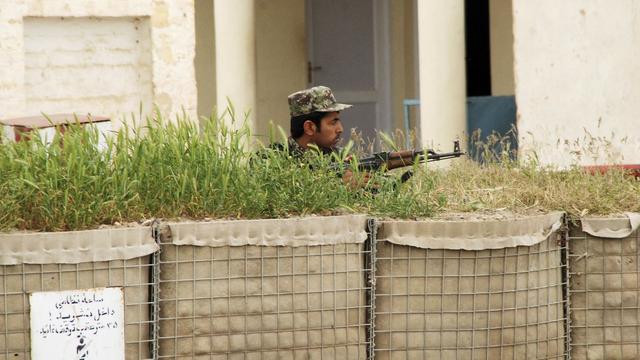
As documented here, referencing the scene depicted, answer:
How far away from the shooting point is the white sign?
427cm

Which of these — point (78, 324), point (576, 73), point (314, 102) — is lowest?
point (78, 324)

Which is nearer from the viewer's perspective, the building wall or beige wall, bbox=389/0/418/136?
the building wall

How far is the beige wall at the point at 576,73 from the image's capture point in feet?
31.3

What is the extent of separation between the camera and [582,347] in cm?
483

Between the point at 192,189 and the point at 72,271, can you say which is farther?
the point at 192,189

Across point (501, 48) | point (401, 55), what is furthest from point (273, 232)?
point (401, 55)

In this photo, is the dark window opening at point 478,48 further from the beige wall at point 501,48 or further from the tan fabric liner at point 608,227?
the tan fabric liner at point 608,227

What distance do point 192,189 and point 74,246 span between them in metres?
0.58

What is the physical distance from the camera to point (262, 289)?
4.46 m

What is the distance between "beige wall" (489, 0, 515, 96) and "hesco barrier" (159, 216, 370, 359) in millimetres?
7122

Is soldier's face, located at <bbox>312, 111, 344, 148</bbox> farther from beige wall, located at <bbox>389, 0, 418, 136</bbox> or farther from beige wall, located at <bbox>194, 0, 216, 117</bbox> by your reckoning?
beige wall, located at <bbox>389, 0, 418, 136</bbox>

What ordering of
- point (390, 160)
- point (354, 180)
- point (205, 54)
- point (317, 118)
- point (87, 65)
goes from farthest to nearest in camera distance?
point (205, 54)
point (87, 65)
point (317, 118)
point (390, 160)
point (354, 180)

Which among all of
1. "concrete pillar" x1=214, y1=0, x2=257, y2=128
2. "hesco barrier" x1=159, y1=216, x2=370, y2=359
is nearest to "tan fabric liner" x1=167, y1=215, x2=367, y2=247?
"hesco barrier" x1=159, y1=216, x2=370, y2=359

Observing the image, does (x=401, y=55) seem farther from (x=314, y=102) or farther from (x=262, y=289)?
(x=262, y=289)
